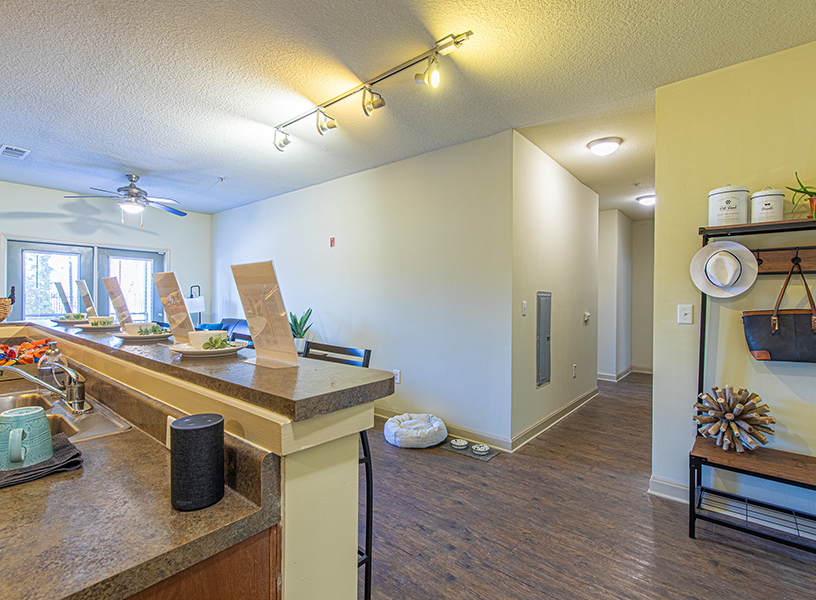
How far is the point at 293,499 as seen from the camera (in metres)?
0.78

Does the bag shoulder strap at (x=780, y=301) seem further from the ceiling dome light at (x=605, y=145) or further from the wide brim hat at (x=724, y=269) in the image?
the ceiling dome light at (x=605, y=145)

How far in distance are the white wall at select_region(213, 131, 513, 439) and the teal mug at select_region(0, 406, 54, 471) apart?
2.66 metres

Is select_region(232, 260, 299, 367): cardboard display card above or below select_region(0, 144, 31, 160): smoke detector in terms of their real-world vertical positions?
below

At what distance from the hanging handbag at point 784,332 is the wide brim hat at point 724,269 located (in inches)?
5.8

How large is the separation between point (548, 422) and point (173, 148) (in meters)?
4.23

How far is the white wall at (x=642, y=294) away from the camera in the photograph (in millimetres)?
6242

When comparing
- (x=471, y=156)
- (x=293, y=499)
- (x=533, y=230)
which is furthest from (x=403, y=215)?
(x=293, y=499)

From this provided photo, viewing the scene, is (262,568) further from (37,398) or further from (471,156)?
(471,156)

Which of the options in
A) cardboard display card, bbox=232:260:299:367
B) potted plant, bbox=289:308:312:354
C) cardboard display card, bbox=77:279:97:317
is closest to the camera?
cardboard display card, bbox=232:260:299:367

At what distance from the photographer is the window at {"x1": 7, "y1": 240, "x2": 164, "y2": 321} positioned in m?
4.63

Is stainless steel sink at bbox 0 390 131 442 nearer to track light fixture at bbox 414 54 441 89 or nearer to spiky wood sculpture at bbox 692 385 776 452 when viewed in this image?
track light fixture at bbox 414 54 441 89

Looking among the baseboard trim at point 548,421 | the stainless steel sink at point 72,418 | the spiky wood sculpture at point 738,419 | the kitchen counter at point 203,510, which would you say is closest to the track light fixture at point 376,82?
the kitchen counter at point 203,510

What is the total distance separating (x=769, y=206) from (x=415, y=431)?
2.60 metres

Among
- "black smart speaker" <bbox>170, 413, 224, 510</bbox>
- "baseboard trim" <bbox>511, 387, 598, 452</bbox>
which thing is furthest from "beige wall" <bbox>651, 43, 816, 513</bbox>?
"black smart speaker" <bbox>170, 413, 224, 510</bbox>
